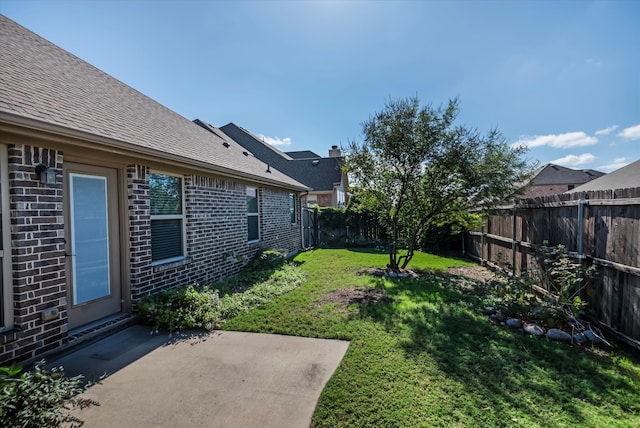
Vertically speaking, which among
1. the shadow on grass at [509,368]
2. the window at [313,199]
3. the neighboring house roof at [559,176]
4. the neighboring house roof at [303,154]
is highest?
the neighboring house roof at [303,154]

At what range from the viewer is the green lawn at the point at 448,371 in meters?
2.55

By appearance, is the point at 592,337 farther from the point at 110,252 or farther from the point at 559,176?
the point at 559,176

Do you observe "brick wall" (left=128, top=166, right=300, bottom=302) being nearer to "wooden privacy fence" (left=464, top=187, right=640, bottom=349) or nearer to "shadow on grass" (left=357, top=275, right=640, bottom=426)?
"shadow on grass" (left=357, top=275, right=640, bottom=426)

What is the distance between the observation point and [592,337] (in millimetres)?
3980

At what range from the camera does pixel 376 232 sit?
1592cm

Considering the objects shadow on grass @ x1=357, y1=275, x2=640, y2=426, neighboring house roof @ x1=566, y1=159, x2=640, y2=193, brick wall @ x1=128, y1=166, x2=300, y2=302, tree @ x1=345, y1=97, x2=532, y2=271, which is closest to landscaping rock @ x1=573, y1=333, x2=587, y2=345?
shadow on grass @ x1=357, y1=275, x2=640, y2=426

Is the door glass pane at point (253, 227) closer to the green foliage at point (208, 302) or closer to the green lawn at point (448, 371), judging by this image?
the green foliage at point (208, 302)

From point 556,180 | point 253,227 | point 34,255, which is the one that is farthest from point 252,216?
point 556,180

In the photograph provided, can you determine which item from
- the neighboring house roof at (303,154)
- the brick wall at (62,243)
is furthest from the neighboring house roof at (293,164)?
Result: the brick wall at (62,243)

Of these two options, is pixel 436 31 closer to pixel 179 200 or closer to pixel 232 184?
pixel 232 184

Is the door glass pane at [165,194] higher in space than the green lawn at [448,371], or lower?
higher

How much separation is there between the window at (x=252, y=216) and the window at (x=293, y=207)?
321 cm

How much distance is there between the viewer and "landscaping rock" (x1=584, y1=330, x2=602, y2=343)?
13.0ft

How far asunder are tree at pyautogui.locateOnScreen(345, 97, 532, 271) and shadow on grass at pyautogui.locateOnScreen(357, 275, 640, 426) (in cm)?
351
